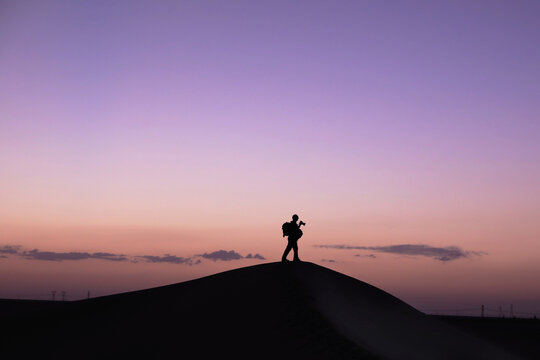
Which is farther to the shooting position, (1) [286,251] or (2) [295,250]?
(1) [286,251]

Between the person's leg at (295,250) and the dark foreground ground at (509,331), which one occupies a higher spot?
the person's leg at (295,250)

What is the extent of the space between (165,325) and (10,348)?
491 cm

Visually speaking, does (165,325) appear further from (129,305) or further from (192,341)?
(129,305)

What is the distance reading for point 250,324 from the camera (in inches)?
663

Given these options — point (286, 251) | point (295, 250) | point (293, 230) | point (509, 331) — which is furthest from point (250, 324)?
point (509, 331)

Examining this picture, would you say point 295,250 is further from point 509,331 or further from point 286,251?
point 509,331

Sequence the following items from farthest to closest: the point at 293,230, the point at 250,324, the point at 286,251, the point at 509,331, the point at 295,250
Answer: the point at 509,331 < the point at 286,251 < the point at 295,250 < the point at 293,230 < the point at 250,324

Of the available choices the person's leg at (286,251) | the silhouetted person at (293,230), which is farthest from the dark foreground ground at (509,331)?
the silhouetted person at (293,230)

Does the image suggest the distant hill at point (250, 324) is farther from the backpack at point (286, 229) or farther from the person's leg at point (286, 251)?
the backpack at point (286, 229)

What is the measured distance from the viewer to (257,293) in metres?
19.1

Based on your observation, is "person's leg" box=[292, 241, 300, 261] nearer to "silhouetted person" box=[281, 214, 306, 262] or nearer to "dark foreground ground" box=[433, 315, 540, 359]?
"silhouetted person" box=[281, 214, 306, 262]

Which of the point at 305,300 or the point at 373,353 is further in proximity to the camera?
the point at 305,300

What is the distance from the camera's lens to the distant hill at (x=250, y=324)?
15.7 meters

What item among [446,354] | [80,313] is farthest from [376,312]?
[80,313]
